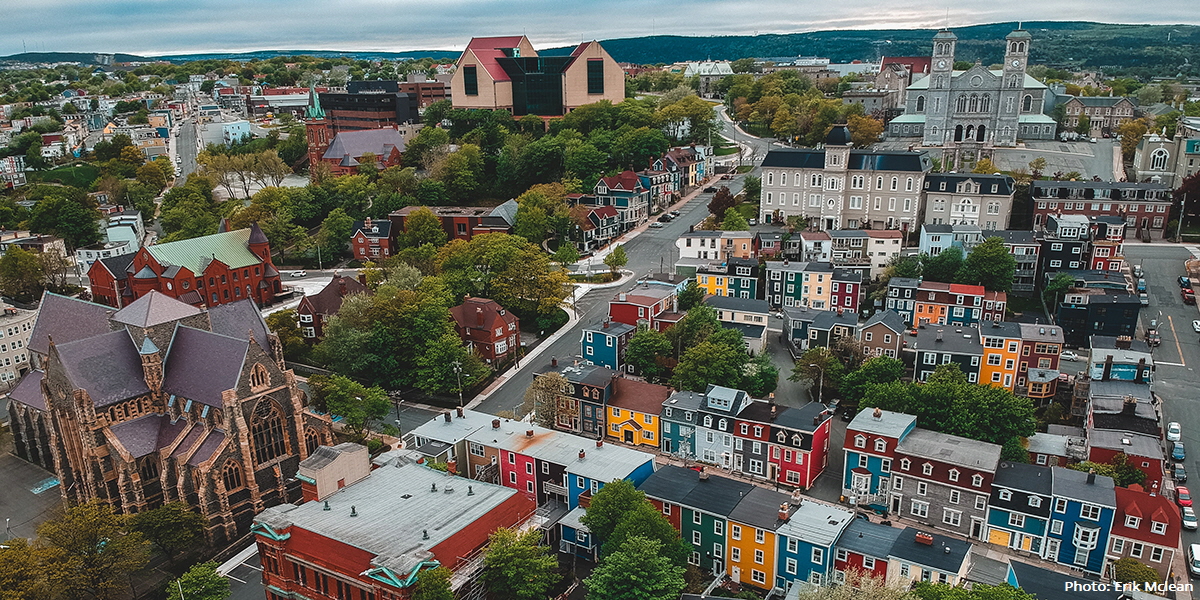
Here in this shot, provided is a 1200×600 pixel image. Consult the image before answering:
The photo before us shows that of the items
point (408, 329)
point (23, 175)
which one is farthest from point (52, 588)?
point (23, 175)

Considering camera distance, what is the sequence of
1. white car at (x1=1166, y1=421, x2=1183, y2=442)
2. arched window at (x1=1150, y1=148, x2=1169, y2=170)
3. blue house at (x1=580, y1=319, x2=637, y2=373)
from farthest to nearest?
arched window at (x1=1150, y1=148, x2=1169, y2=170)
blue house at (x1=580, y1=319, x2=637, y2=373)
white car at (x1=1166, y1=421, x2=1183, y2=442)

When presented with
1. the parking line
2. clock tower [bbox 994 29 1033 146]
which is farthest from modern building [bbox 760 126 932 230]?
clock tower [bbox 994 29 1033 146]

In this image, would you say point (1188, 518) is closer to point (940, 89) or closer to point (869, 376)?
point (869, 376)

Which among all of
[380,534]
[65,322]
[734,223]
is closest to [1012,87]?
[734,223]

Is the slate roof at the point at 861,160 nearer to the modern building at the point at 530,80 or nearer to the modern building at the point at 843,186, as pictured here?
the modern building at the point at 843,186

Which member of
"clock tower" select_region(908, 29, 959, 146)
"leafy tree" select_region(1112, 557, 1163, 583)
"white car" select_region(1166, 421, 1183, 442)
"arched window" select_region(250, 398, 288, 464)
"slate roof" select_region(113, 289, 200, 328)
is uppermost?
"clock tower" select_region(908, 29, 959, 146)

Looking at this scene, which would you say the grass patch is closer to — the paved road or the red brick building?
the red brick building
